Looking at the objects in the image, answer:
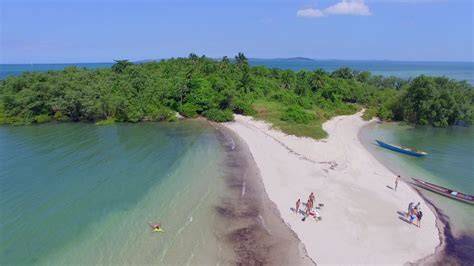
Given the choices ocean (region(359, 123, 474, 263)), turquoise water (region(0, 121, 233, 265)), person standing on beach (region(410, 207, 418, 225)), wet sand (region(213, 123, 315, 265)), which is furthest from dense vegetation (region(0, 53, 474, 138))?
person standing on beach (region(410, 207, 418, 225))

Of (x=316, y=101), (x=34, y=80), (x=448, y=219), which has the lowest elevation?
(x=448, y=219)

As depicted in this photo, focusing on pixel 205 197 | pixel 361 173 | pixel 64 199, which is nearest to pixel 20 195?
pixel 64 199

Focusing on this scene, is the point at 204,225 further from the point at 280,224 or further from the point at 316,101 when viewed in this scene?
the point at 316,101

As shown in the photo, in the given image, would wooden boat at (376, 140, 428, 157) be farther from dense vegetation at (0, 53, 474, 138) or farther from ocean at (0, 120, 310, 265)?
ocean at (0, 120, 310, 265)

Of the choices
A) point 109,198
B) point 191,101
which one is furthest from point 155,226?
point 191,101

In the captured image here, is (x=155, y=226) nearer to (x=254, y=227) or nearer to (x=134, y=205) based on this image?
(x=134, y=205)

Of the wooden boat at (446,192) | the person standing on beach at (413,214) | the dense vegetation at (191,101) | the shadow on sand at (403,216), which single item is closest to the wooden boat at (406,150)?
the dense vegetation at (191,101)
